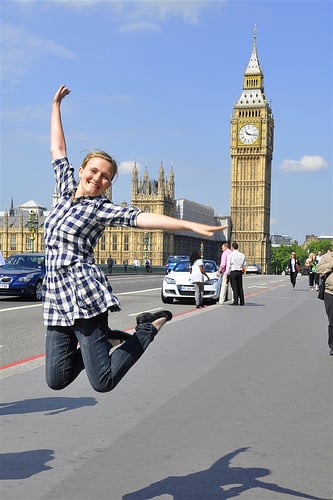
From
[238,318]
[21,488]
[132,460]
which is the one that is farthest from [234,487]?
[238,318]

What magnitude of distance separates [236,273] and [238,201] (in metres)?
111

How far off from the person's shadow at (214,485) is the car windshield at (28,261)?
57.1ft

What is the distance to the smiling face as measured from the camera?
4086 millimetres

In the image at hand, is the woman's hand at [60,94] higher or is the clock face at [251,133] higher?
the clock face at [251,133]

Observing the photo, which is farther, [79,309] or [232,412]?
[232,412]

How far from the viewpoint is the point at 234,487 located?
4172 millimetres

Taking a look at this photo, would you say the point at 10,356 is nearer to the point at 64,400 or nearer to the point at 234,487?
the point at 64,400

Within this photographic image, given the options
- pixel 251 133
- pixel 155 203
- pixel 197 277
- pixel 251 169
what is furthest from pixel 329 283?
pixel 251 169

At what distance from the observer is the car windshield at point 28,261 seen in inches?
847

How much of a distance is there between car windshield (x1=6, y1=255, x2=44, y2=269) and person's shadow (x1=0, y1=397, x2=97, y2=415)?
49.9 feet

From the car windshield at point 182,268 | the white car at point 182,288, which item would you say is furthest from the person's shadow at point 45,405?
the car windshield at point 182,268

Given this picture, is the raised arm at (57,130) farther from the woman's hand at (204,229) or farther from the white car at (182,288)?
the white car at (182,288)

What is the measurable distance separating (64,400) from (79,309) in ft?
8.87

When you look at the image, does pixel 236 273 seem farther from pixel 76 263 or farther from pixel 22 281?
pixel 76 263
